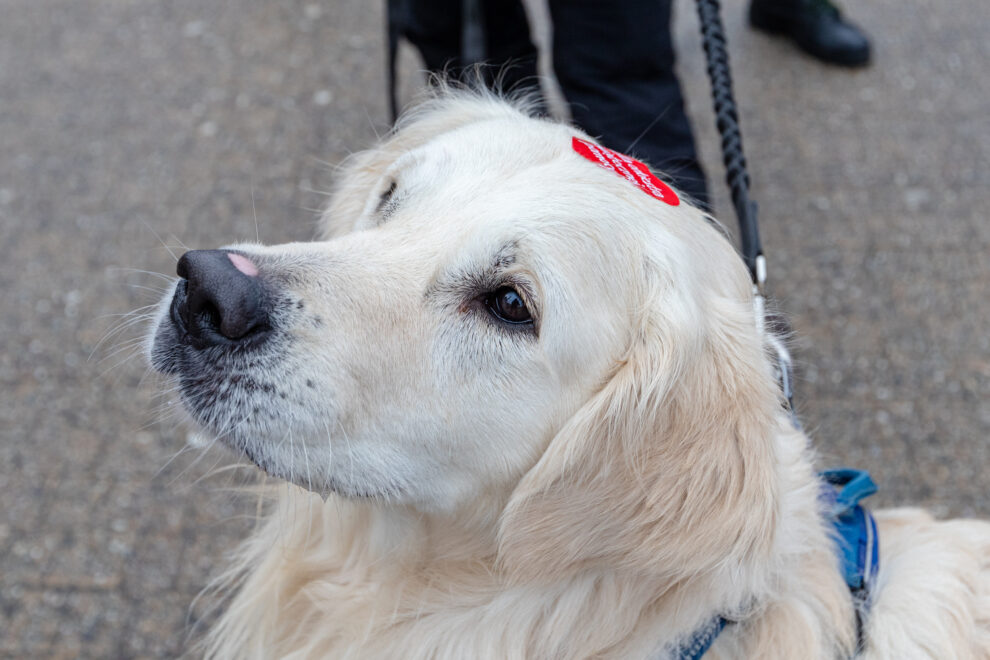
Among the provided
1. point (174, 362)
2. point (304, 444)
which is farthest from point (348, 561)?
point (174, 362)

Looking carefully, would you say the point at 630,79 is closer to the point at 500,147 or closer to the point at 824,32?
the point at 500,147

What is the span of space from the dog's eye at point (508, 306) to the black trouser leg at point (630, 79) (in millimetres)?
1141

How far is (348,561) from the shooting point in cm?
210

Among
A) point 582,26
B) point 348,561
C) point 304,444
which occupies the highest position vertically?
point 582,26

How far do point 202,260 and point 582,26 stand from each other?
1700mm

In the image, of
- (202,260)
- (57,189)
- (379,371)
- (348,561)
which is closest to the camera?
(202,260)

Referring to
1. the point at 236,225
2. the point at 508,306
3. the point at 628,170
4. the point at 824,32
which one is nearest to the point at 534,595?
the point at 508,306

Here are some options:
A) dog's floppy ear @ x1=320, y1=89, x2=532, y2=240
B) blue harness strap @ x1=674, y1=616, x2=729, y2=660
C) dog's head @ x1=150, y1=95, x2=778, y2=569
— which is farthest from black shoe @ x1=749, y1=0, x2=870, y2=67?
blue harness strap @ x1=674, y1=616, x2=729, y2=660

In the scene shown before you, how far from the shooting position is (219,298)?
1589 millimetres

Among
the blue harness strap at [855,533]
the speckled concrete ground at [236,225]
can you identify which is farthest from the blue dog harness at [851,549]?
the speckled concrete ground at [236,225]

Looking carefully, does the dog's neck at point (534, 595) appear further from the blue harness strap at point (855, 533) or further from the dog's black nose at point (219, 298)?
the dog's black nose at point (219, 298)

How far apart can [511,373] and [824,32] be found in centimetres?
420

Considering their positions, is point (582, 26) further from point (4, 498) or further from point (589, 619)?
point (4, 498)

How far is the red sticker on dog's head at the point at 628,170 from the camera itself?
1.92m
